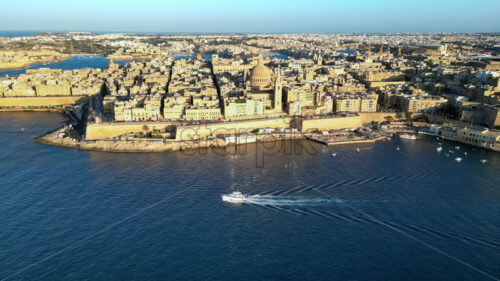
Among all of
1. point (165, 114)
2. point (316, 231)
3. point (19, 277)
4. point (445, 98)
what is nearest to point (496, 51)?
point (445, 98)

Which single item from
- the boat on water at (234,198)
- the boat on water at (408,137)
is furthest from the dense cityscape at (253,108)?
the boat on water at (234,198)

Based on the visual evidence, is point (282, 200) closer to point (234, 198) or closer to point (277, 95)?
point (234, 198)

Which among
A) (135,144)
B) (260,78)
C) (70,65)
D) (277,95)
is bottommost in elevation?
(135,144)

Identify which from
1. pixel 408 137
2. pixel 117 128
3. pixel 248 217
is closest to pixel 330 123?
pixel 408 137

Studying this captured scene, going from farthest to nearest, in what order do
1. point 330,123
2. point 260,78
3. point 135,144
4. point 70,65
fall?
point 70,65 < point 260,78 < point 330,123 < point 135,144

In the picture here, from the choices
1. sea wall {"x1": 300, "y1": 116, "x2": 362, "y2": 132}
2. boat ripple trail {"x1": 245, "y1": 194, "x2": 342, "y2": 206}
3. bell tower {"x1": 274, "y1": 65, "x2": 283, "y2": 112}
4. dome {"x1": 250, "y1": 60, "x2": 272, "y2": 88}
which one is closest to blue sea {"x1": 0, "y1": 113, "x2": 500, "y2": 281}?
boat ripple trail {"x1": 245, "y1": 194, "x2": 342, "y2": 206}

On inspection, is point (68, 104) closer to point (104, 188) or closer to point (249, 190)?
point (104, 188)
